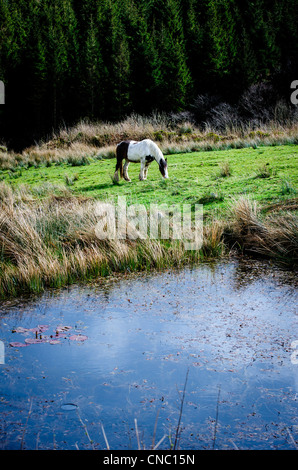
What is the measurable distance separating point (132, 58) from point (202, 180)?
31951mm

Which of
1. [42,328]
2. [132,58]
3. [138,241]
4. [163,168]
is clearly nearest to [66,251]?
[138,241]

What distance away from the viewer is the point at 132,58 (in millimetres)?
40812

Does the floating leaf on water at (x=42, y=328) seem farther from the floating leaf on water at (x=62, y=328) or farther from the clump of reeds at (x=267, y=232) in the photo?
the clump of reeds at (x=267, y=232)

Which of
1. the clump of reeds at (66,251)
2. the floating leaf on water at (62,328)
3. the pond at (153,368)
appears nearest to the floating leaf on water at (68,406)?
the pond at (153,368)

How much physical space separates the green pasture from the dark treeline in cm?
2113

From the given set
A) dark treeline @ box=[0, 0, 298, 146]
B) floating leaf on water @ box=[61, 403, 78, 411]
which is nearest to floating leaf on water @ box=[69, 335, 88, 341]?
floating leaf on water @ box=[61, 403, 78, 411]

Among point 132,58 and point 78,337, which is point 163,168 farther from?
point 132,58

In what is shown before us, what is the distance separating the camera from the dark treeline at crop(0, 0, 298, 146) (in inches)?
1446

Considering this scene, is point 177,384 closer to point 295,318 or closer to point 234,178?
point 295,318

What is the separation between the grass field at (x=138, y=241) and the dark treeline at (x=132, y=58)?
24.2 metres

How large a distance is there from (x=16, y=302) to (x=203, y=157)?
9.87 meters

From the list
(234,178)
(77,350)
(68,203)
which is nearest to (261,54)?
(234,178)

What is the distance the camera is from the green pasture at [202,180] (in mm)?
10227
